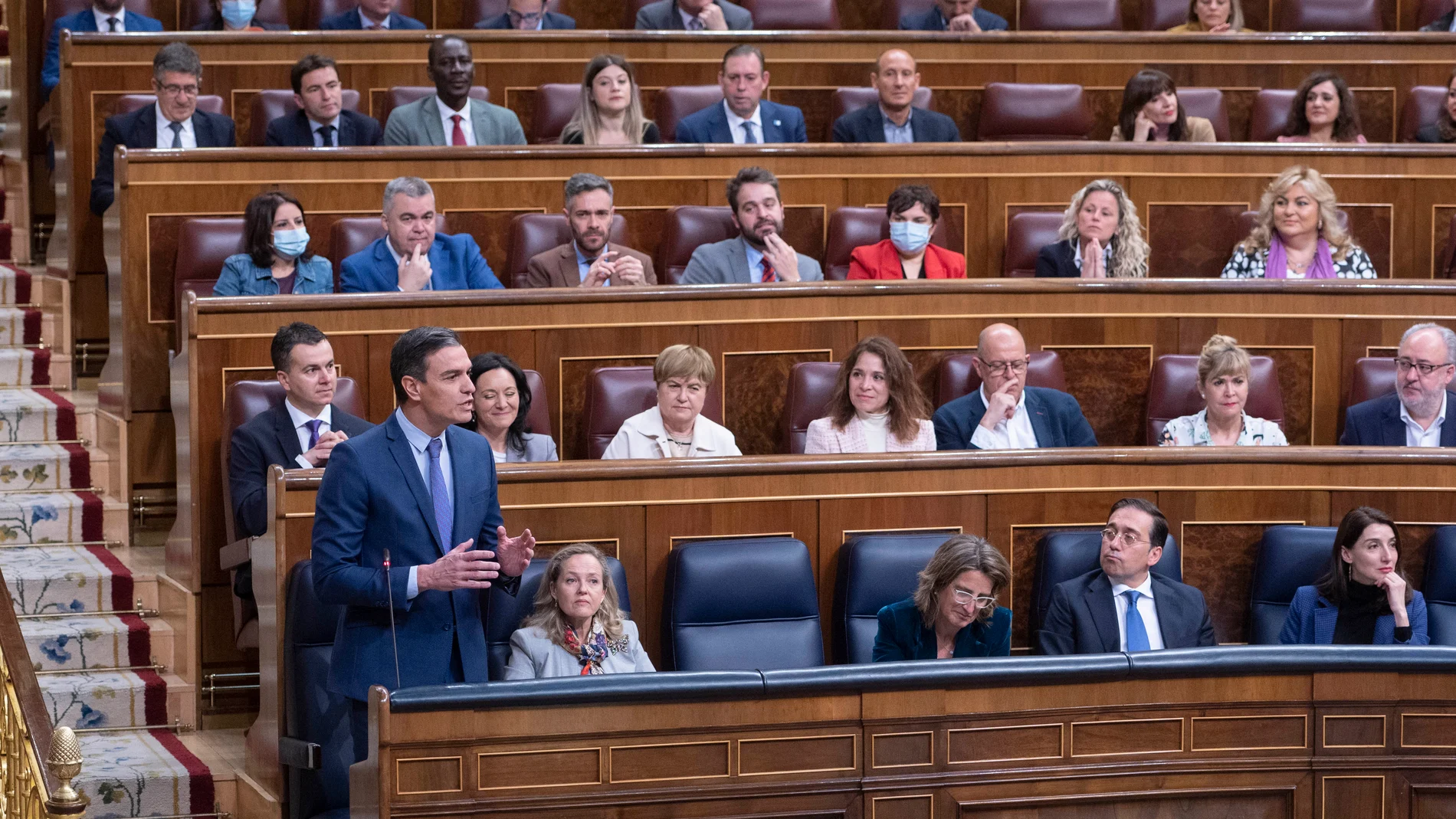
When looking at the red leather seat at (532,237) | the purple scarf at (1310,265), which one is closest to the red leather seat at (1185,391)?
the purple scarf at (1310,265)

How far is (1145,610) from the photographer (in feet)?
7.39

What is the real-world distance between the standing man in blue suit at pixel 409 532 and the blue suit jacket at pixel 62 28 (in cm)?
188

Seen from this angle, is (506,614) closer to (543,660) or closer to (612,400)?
(543,660)

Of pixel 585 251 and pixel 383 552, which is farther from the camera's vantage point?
pixel 585 251

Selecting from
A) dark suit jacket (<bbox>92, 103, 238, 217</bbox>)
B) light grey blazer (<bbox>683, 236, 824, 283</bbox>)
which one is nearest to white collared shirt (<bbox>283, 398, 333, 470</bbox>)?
light grey blazer (<bbox>683, 236, 824, 283</bbox>)

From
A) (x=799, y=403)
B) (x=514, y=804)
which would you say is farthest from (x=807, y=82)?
(x=514, y=804)

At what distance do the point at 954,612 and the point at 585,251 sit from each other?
110 centimetres

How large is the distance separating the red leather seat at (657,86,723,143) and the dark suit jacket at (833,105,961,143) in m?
0.25

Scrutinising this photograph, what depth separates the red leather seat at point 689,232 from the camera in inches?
122

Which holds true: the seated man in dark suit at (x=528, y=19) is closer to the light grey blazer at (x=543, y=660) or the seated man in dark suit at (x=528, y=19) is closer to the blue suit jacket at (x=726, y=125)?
the blue suit jacket at (x=726, y=125)

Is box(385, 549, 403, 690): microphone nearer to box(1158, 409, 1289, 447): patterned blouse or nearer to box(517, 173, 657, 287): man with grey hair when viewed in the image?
box(517, 173, 657, 287): man with grey hair

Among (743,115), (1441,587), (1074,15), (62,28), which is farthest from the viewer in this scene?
(1074,15)

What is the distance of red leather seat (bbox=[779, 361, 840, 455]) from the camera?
2.65 metres

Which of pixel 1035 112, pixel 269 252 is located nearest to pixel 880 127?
pixel 1035 112
